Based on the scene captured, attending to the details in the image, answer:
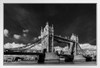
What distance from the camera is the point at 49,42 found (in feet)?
11.4

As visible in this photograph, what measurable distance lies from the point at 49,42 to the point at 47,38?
87mm

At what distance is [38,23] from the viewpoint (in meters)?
3.46

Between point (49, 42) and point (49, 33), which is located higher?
point (49, 33)

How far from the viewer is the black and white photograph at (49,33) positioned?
339 cm

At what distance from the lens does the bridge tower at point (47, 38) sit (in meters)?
3.44

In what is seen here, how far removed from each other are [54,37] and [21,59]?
2.51 ft

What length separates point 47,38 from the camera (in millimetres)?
3475

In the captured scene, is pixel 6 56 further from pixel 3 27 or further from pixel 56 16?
pixel 56 16

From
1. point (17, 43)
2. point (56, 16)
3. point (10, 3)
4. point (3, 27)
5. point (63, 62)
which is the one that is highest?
point (10, 3)

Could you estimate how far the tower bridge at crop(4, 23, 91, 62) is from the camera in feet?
11.2

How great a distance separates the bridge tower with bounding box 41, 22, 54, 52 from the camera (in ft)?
11.3

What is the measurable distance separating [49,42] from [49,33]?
0.18m

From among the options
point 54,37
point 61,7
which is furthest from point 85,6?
point 54,37

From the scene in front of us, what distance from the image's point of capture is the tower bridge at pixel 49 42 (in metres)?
3.42
